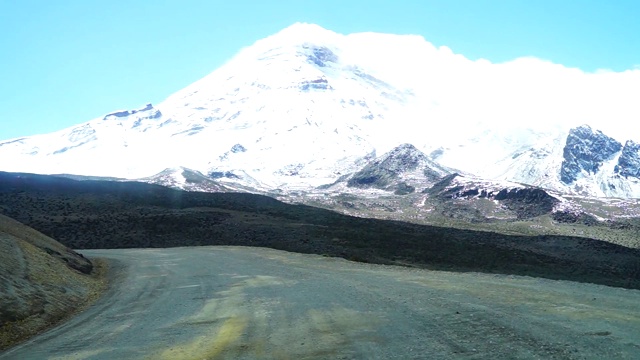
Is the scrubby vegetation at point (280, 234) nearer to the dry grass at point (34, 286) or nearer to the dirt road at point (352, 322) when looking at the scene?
the dirt road at point (352, 322)

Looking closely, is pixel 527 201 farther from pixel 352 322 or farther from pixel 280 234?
pixel 352 322

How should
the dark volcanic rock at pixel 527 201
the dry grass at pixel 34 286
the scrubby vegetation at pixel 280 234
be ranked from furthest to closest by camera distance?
the dark volcanic rock at pixel 527 201 → the scrubby vegetation at pixel 280 234 → the dry grass at pixel 34 286

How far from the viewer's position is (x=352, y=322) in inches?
618

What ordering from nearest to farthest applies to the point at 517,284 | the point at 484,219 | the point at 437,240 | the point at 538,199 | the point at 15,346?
the point at 15,346, the point at 517,284, the point at 437,240, the point at 484,219, the point at 538,199

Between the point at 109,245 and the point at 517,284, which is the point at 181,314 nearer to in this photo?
the point at 517,284

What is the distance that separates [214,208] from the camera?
252ft

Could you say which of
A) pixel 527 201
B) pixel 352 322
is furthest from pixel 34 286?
pixel 527 201

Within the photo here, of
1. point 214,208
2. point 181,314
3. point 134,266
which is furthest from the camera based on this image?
point 214,208

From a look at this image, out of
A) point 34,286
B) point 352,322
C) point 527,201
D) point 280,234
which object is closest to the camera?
point 352,322

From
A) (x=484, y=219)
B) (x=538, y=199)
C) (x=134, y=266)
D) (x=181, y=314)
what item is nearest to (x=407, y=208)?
(x=484, y=219)

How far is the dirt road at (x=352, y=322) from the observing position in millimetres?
12531

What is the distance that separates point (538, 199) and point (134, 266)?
156m

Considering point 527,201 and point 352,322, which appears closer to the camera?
point 352,322

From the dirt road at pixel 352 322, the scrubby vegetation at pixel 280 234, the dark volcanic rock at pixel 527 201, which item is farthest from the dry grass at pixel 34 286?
the dark volcanic rock at pixel 527 201
